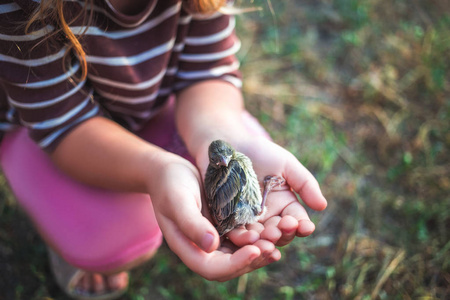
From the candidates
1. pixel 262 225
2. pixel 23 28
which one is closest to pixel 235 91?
pixel 262 225

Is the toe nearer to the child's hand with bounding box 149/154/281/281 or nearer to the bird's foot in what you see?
the child's hand with bounding box 149/154/281/281

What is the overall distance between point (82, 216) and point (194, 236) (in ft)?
3.24

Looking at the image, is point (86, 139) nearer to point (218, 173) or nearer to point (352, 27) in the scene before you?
point (218, 173)

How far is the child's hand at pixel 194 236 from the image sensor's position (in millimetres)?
1588

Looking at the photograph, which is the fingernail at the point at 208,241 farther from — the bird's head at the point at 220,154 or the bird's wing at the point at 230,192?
the bird's head at the point at 220,154

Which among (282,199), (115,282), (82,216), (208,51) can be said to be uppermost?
(208,51)

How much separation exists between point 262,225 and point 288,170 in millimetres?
270

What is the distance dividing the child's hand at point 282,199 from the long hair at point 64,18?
786 millimetres

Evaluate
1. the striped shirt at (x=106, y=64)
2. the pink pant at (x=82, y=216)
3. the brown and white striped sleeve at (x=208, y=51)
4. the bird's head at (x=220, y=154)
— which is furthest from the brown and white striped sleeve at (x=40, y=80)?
the bird's head at (x=220, y=154)

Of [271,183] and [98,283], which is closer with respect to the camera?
[271,183]

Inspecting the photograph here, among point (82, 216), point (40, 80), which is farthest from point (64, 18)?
point (82, 216)

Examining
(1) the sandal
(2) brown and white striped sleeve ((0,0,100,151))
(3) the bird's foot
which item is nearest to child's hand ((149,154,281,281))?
(3) the bird's foot

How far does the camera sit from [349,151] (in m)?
3.45

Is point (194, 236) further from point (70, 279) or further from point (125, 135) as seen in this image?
point (70, 279)
